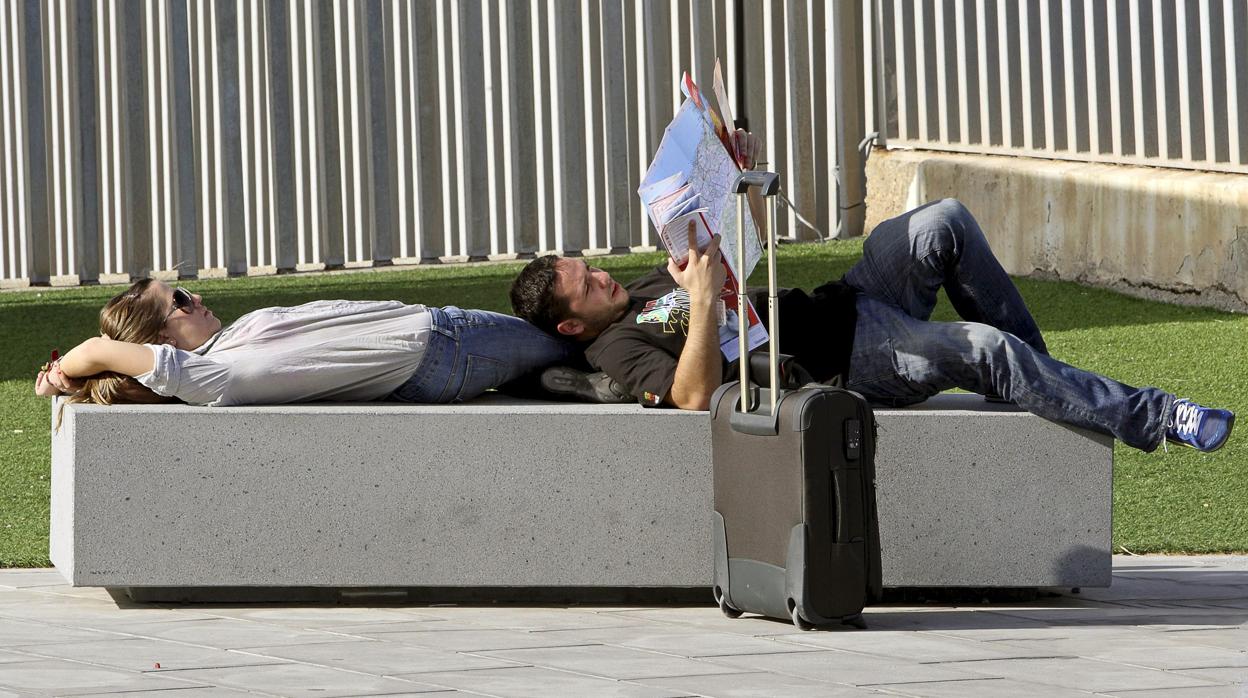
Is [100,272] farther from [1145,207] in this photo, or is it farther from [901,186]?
[1145,207]

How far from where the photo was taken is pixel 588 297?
4.56m

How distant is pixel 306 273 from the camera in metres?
12.7

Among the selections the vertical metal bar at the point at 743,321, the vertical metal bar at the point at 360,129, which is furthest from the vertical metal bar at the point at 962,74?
the vertical metal bar at the point at 743,321

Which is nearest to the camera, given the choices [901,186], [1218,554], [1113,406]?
Answer: [1113,406]

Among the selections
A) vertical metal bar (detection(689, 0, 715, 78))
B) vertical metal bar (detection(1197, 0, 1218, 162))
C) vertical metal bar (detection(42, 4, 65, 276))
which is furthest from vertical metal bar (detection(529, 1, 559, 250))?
vertical metal bar (detection(1197, 0, 1218, 162))

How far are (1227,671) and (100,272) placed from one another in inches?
438

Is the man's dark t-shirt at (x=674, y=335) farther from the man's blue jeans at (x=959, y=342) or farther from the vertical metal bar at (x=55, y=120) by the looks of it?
the vertical metal bar at (x=55, y=120)

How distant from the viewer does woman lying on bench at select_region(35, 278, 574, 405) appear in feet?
14.0

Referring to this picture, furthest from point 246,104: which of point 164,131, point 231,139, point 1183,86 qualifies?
point 1183,86

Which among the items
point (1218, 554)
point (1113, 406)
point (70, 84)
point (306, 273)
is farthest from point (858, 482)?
point (70, 84)

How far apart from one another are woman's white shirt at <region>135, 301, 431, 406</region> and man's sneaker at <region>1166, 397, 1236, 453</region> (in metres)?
1.81

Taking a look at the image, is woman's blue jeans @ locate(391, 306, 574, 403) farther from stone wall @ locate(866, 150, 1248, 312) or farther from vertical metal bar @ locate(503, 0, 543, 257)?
vertical metal bar @ locate(503, 0, 543, 257)

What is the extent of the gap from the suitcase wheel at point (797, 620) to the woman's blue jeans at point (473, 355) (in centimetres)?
106

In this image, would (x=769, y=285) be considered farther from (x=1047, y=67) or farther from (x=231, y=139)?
(x=231, y=139)
